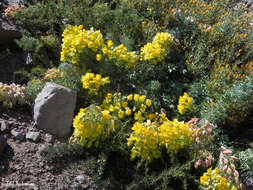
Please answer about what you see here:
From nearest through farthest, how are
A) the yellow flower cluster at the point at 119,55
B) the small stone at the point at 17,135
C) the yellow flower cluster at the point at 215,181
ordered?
1. the yellow flower cluster at the point at 215,181
2. the small stone at the point at 17,135
3. the yellow flower cluster at the point at 119,55

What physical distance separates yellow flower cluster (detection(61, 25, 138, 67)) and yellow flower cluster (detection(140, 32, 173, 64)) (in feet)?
0.95

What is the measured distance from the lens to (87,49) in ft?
13.2

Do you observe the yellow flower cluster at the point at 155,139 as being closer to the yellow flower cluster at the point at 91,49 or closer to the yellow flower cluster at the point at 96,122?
the yellow flower cluster at the point at 96,122

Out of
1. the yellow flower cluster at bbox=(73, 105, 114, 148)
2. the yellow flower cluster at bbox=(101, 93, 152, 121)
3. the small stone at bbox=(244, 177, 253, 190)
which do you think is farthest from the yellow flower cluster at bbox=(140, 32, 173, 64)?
the small stone at bbox=(244, 177, 253, 190)

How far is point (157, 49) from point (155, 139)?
1.64 m

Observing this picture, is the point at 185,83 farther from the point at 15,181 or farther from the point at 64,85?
the point at 15,181

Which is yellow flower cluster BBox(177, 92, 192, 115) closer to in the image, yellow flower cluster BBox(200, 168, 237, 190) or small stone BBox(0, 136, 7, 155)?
yellow flower cluster BBox(200, 168, 237, 190)

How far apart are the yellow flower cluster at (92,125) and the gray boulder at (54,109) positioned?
0.45 metres

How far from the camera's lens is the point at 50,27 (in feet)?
18.0

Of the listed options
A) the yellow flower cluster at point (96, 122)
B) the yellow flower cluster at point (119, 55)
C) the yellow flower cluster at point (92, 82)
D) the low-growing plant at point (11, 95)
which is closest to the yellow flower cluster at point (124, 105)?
the yellow flower cluster at point (96, 122)

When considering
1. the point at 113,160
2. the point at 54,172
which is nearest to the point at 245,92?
the point at 113,160

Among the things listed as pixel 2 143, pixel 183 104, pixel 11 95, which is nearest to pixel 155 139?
pixel 183 104

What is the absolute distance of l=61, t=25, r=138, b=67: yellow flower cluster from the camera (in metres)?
3.93

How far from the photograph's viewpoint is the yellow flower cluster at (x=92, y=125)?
323 cm
